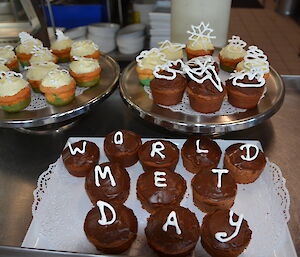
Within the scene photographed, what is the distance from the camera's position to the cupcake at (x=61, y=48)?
7.50 ft

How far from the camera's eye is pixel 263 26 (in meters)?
5.73

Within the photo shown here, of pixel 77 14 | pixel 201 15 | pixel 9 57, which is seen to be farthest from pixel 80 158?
pixel 77 14

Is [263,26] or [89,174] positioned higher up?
[89,174]

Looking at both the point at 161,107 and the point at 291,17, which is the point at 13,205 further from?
the point at 291,17

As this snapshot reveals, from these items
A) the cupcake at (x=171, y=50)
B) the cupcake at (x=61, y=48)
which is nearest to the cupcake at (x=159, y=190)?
the cupcake at (x=171, y=50)

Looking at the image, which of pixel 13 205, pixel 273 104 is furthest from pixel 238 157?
pixel 13 205

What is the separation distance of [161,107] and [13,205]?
3.01 feet

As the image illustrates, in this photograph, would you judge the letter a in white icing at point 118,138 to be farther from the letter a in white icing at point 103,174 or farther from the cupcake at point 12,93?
the cupcake at point 12,93

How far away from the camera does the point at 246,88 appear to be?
166 cm

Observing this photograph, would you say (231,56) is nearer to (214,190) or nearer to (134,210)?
(214,190)

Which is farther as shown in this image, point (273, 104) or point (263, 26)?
point (263, 26)

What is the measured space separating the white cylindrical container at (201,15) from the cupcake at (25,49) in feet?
3.49

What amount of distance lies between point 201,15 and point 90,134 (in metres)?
1.27

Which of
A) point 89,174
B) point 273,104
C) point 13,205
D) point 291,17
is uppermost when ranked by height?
point 273,104
